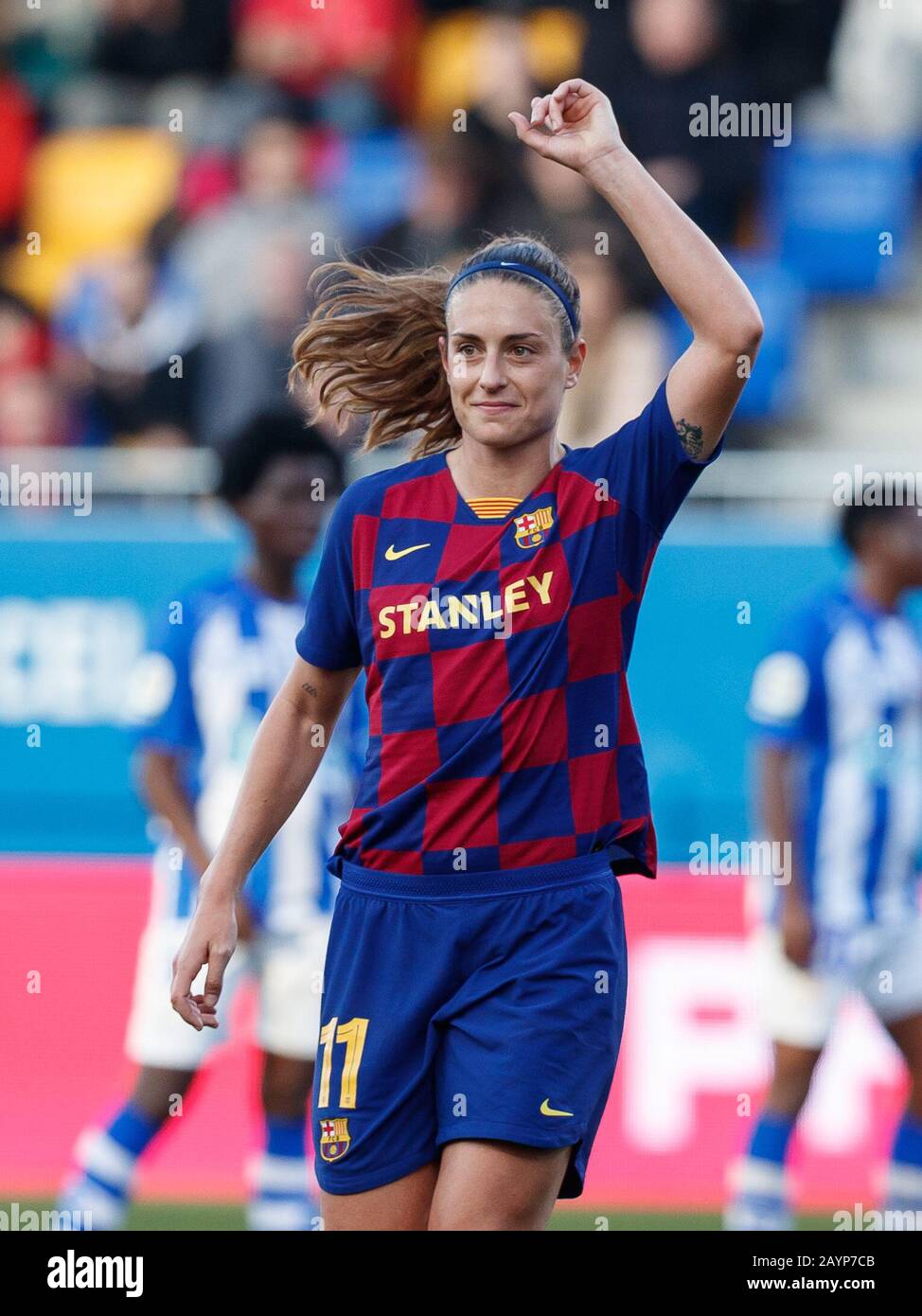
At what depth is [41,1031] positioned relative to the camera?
5.83 metres

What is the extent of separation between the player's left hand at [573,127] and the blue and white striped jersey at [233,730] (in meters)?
2.46

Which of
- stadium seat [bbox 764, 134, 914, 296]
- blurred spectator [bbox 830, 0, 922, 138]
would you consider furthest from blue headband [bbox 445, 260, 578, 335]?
blurred spectator [bbox 830, 0, 922, 138]

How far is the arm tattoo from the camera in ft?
10.0

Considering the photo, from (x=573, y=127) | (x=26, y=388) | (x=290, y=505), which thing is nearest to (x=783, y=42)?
(x=26, y=388)

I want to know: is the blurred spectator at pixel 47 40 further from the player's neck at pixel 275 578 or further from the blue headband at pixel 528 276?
the blue headband at pixel 528 276

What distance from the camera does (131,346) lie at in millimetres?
8664

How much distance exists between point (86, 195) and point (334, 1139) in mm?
7619

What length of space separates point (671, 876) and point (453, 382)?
A: 3.06 metres

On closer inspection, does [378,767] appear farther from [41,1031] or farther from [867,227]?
[867,227]

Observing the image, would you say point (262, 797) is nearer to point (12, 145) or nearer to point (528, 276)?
point (528, 276)

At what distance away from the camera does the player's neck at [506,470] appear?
10.4 feet

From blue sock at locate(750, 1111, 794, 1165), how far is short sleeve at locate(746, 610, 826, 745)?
1061mm

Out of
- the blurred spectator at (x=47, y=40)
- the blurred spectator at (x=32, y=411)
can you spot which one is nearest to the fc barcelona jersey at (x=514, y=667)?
the blurred spectator at (x=32, y=411)
